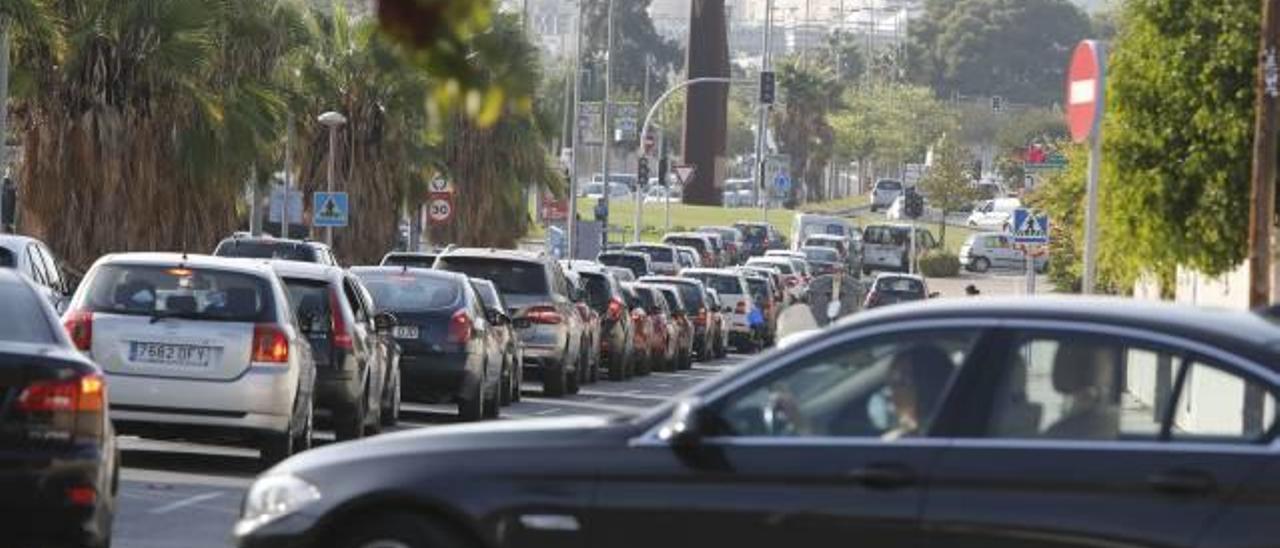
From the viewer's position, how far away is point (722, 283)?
60969 mm

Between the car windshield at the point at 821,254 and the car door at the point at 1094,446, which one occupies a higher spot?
the car door at the point at 1094,446

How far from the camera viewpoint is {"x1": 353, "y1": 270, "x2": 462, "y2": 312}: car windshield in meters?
28.5

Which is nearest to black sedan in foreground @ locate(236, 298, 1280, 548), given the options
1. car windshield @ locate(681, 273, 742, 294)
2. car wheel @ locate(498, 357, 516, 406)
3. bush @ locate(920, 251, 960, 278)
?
car wheel @ locate(498, 357, 516, 406)

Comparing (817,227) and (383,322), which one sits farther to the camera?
(817,227)

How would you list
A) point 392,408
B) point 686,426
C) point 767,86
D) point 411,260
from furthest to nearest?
point 767,86
point 411,260
point 392,408
point 686,426

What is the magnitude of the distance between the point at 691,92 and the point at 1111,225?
105151 millimetres

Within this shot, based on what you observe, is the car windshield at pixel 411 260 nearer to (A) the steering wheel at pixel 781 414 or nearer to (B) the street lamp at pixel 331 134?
(B) the street lamp at pixel 331 134

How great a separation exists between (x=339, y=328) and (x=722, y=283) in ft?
125

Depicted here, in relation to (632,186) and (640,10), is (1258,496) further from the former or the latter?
(640,10)

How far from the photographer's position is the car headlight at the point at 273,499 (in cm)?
1043

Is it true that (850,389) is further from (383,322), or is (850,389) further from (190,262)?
(383,322)

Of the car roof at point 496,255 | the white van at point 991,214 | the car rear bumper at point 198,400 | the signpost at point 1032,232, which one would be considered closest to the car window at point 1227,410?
the car rear bumper at point 198,400

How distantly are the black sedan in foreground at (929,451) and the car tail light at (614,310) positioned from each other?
3135cm

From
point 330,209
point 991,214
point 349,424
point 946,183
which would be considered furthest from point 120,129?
point 991,214
